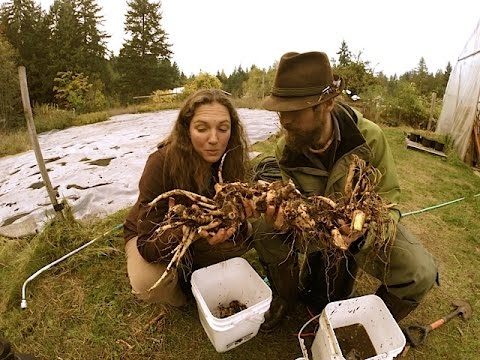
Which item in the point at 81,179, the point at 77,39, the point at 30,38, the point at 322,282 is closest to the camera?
the point at 322,282

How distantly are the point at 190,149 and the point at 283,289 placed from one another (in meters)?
0.87

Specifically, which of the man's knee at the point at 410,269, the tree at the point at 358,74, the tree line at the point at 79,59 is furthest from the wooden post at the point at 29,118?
the tree line at the point at 79,59

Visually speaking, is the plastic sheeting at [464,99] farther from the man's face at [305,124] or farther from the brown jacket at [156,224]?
the brown jacket at [156,224]

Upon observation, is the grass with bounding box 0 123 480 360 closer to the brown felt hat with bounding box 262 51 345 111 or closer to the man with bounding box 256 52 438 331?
the man with bounding box 256 52 438 331

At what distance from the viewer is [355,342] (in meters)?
1.40

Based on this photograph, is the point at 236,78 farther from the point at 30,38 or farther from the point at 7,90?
the point at 7,90

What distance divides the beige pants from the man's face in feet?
2.71

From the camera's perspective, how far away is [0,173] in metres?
4.27

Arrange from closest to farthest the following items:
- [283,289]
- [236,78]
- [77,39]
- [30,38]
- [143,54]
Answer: [283,289], [30,38], [77,39], [143,54], [236,78]

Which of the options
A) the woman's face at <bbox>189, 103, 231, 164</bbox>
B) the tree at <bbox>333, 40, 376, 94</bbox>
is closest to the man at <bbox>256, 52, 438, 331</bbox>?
the woman's face at <bbox>189, 103, 231, 164</bbox>

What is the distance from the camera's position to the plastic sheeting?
16.5 feet

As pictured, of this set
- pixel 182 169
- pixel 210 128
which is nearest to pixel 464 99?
pixel 210 128

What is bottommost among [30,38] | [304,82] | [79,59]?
[304,82]

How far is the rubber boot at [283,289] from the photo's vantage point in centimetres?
160
